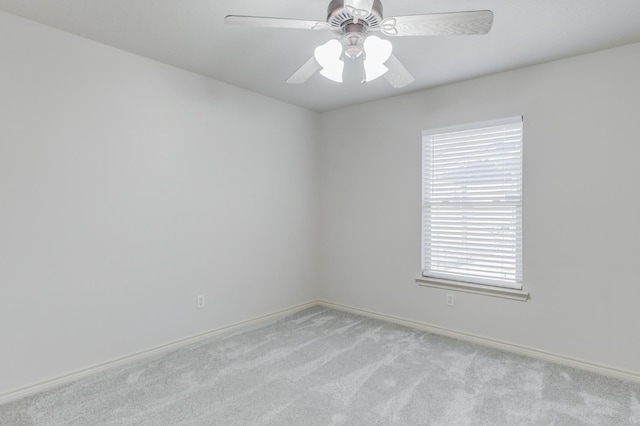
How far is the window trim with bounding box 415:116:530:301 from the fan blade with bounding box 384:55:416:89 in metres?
Result: 1.34

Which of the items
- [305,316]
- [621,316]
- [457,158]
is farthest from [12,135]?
[621,316]

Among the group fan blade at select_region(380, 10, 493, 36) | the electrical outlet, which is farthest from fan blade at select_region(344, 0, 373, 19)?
the electrical outlet

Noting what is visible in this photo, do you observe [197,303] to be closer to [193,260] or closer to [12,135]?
[193,260]

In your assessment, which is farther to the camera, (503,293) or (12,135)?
(503,293)

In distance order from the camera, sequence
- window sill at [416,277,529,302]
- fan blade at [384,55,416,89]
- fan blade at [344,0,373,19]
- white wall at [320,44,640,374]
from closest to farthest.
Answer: fan blade at [344,0,373,19] → fan blade at [384,55,416,89] → white wall at [320,44,640,374] → window sill at [416,277,529,302]

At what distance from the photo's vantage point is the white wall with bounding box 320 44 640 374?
8.71 ft

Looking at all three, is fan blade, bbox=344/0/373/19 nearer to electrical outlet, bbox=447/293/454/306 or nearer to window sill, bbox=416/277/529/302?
window sill, bbox=416/277/529/302

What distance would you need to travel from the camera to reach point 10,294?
2314 mm

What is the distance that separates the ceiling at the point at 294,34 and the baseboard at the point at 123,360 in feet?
8.05

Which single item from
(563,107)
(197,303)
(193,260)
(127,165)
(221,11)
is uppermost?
(221,11)

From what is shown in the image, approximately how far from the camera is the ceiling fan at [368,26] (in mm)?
1636

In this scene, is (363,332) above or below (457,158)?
below

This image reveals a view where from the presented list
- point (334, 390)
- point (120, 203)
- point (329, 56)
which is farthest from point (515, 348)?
point (120, 203)

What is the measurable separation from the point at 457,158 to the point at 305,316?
7.82ft
